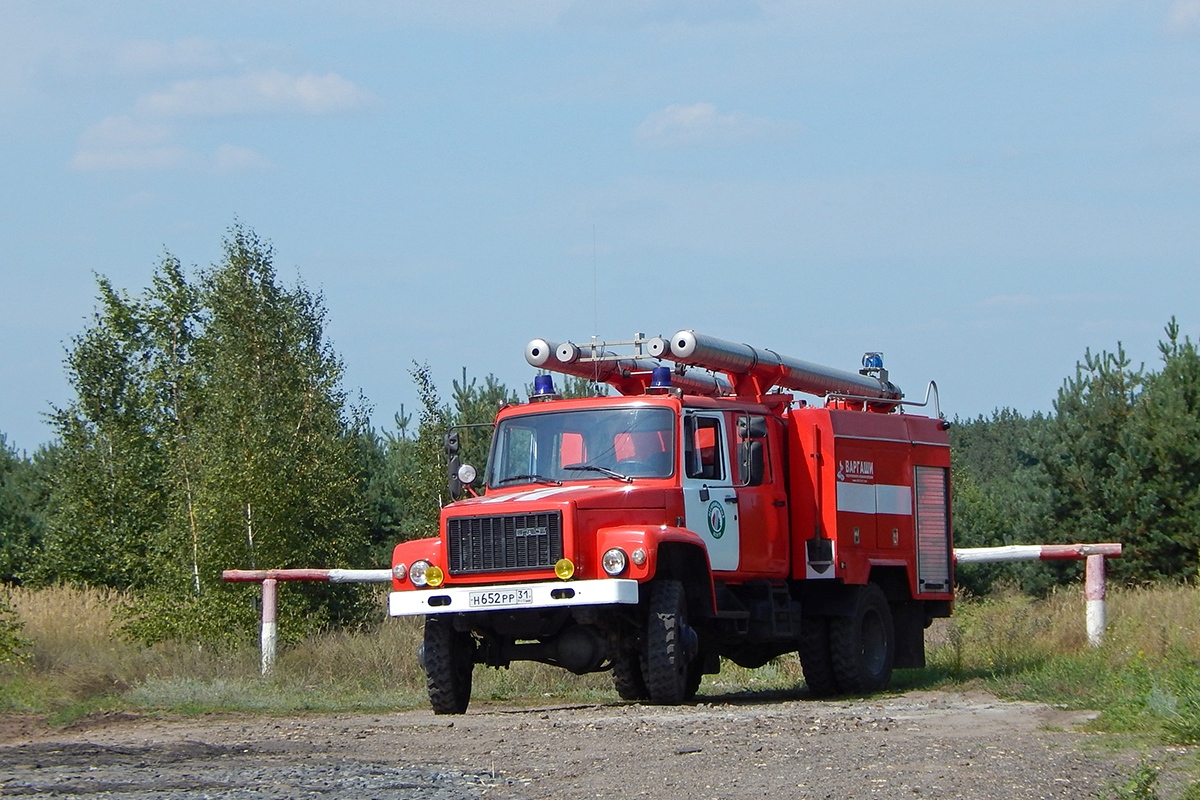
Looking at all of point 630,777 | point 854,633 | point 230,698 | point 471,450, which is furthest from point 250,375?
point 630,777

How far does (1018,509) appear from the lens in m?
31.6

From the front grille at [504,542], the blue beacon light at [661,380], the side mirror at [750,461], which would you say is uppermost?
the blue beacon light at [661,380]

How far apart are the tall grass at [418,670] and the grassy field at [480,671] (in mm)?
19

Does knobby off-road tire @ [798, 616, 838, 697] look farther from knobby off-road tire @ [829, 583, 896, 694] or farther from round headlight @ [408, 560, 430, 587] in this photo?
round headlight @ [408, 560, 430, 587]

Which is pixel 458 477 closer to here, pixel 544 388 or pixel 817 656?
pixel 544 388

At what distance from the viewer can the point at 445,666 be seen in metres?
14.4

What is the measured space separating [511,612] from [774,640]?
3.11 metres

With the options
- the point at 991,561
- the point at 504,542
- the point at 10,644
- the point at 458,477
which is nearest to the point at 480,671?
the point at 458,477

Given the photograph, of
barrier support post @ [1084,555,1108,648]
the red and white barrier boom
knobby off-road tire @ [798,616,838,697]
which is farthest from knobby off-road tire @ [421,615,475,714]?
barrier support post @ [1084,555,1108,648]

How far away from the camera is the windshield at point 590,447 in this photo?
14836 millimetres

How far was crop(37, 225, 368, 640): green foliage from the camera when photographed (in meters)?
21.1

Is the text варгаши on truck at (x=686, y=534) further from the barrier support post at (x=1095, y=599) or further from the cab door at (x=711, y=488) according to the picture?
the barrier support post at (x=1095, y=599)

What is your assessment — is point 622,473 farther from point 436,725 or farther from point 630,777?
point 630,777

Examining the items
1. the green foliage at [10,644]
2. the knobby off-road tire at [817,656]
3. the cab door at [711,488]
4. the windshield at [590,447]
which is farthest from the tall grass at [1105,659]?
the green foliage at [10,644]
